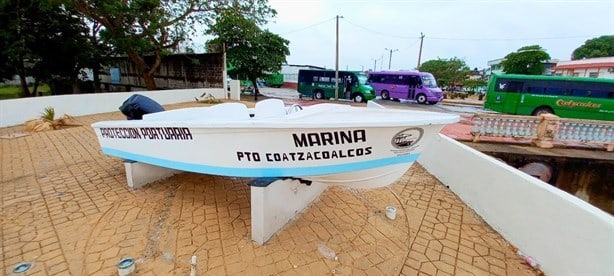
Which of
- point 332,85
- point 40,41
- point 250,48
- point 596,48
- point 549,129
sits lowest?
point 549,129

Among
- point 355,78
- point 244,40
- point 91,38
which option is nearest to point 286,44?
point 244,40

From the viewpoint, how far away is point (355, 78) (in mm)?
16750

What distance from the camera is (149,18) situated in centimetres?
1054

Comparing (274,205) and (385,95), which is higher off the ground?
(385,95)

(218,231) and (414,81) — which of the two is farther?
(414,81)

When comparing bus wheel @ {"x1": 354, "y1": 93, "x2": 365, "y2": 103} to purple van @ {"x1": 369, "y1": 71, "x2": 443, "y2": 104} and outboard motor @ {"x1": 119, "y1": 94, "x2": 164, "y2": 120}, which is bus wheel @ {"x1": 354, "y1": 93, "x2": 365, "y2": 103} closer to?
purple van @ {"x1": 369, "y1": 71, "x2": 443, "y2": 104}

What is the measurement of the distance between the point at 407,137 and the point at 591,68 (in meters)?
33.6

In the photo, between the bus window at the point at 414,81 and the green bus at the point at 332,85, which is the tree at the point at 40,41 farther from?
the bus window at the point at 414,81

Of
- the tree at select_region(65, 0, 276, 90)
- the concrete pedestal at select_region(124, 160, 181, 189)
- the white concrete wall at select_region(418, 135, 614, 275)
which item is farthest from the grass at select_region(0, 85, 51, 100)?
the white concrete wall at select_region(418, 135, 614, 275)

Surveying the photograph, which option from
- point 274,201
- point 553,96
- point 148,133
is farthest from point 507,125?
point 553,96

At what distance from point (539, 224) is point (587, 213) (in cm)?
49

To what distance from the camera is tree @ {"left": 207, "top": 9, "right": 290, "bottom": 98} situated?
1468cm

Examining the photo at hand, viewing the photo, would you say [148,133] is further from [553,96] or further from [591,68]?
[591,68]

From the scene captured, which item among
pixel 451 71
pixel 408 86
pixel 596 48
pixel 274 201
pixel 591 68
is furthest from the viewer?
pixel 596 48
